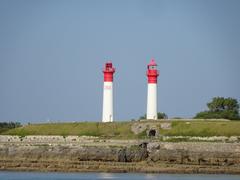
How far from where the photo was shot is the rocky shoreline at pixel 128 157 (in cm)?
6156

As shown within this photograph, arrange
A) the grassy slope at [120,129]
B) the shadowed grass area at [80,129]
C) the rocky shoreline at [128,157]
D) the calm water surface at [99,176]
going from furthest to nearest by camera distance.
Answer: the shadowed grass area at [80,129], the grassy slope at [120,129], the rocky shoreline at [128,157], the calm water surface at [99,176]

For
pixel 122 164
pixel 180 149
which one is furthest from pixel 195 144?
pixel 122 164

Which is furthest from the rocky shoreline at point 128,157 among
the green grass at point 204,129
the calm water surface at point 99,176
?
the green grass at point 204,129

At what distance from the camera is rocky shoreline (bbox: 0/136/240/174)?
6156cm

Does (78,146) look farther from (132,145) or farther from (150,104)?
(150,104)

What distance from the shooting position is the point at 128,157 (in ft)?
213

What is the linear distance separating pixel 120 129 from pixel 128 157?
13.0 meters

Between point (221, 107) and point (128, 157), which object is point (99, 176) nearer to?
point (128, 157)

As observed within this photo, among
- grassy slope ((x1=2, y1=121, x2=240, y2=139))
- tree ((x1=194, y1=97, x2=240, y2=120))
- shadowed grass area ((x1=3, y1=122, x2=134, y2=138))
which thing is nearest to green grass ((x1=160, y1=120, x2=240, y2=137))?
grassy slope ((x1=2, y1=121, x2=240, y2=139))

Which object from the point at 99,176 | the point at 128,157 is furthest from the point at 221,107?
the point at 99,176

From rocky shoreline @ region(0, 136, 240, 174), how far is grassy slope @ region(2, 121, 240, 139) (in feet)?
20.0

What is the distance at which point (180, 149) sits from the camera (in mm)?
65812

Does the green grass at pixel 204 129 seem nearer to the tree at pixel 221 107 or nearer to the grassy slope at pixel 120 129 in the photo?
the grassy slope at pixel 120 129

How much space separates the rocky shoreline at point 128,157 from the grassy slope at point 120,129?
6106 mm
